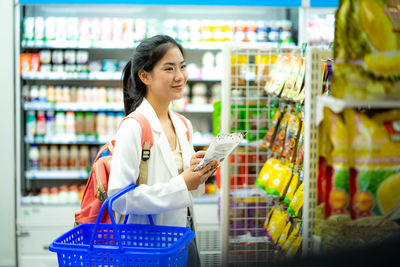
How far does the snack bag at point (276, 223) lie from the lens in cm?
228

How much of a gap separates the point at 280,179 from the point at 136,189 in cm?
87

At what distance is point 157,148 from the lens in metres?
1.81

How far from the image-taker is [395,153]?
86cm

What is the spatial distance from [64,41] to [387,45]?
370 centimetres

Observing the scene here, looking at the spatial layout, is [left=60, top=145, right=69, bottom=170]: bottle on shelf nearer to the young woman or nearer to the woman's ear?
the young woman

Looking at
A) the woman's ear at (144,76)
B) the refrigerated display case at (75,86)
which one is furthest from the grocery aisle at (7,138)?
the woman's ear at (144,76)

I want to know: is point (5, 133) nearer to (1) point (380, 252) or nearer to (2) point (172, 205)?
(2) point (172, 205)

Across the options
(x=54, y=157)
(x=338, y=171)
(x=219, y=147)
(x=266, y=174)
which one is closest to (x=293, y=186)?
(x=266, y=174)

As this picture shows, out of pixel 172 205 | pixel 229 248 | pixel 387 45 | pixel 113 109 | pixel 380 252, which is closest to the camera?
pixel 380 252

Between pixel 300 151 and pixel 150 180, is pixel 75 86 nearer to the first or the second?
pixel 150 180

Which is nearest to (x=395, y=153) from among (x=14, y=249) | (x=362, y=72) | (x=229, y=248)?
(x=362, y=72)

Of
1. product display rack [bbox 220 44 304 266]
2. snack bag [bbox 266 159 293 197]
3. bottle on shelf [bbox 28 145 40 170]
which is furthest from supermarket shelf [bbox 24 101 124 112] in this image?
snack bag [bbox 266 159 293 197]

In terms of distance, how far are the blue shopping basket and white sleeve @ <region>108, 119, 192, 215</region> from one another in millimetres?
49

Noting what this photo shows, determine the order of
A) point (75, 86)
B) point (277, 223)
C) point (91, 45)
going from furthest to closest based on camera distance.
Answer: point (75, 86) < point (91, 45) < point (277, 223)
